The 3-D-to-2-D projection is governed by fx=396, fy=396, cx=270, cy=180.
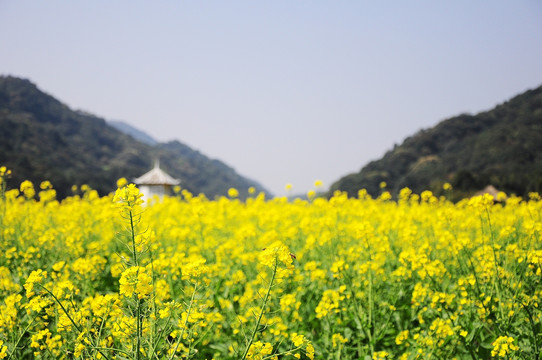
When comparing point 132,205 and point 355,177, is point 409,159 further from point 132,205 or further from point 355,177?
point 132,205

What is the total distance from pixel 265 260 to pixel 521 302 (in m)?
2.00

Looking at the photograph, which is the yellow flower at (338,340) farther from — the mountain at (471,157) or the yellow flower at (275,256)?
the mountain at (471,157)

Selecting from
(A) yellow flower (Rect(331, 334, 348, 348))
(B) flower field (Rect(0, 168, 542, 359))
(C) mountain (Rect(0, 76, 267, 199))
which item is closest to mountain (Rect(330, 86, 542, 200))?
(B) flower field (Rect(0, 168, 542, 359))

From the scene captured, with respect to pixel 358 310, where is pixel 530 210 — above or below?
above

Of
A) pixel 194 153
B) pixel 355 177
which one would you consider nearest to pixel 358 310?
pixel 355 177

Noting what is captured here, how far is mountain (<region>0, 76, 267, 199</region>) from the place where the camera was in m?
31.9

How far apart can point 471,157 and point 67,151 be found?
4718 cm

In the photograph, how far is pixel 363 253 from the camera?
13.7ft

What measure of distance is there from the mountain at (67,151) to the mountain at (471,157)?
991 inches

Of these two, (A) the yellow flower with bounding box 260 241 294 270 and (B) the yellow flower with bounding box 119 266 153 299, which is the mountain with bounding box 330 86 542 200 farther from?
(B) the yellow flower with bounding box 119 266 153 299

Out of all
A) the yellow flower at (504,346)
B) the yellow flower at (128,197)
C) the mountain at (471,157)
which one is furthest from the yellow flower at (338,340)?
the mountain at (471,157)

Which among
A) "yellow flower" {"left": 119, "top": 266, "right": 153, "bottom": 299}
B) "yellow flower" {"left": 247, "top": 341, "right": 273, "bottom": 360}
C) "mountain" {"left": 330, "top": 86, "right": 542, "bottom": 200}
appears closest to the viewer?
"yellow flower" {"left": 119, "top": 266, "right": 153, "bottom": 299}

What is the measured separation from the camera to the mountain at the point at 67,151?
31922 millimetres

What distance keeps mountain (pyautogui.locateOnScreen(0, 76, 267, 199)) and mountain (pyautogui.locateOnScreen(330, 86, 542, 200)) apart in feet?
82.6
